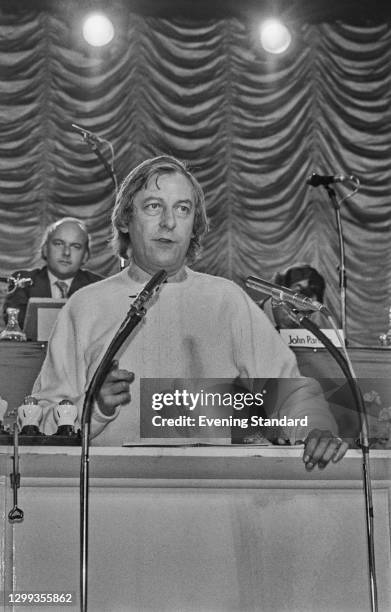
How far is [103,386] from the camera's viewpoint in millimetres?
2291

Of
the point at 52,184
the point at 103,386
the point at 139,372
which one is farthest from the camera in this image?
the point at 52,184

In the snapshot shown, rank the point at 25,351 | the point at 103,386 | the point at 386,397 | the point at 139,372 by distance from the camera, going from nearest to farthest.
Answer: the point at 103,386, the point at 139,372, the point at 386,397, the point at 25,351

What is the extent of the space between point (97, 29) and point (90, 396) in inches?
233

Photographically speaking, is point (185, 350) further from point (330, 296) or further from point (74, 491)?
point (330, 296)

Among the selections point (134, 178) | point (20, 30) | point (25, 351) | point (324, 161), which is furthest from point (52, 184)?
point (134, 178)

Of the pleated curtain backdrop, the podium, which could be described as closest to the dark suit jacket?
the pleated curtain backdrop

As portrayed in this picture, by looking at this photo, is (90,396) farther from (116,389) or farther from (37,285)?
(37,285)

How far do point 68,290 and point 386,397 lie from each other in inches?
101

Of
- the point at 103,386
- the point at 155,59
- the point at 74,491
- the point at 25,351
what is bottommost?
the point at 74,491

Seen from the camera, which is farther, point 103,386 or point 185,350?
point 185,350

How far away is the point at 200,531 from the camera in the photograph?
2.36m

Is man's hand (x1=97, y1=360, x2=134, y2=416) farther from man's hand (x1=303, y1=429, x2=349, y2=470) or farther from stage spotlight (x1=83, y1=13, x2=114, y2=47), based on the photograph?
stage spotlight (x1=83, y1=13, x2=114, y2=47)

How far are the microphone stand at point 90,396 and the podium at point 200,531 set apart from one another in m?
0.16

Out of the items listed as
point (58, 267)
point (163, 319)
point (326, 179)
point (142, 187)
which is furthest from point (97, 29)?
point (163, 319)
